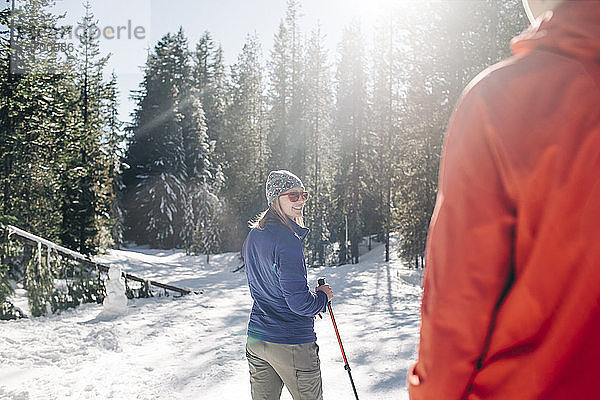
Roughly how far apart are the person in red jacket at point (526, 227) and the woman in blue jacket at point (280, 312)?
2117mm

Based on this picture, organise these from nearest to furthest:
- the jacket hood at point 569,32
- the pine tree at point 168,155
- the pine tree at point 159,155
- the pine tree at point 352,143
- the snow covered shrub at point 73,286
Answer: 1. the jacket hood at point 569,32
2. the snow covered shrub at point 73,286
3. the pine tree at point 352,143
4. the pine tree at point 168,155
5. the pine tree at point 159,155

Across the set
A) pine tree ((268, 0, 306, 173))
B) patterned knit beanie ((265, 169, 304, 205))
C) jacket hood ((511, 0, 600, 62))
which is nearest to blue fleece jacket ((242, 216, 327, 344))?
patterned knit beanie ((265, 169, 304, 205))

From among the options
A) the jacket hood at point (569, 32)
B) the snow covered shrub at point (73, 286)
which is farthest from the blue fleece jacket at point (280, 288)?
the snow covered shrub at point (73, 286)

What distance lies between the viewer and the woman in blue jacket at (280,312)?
9.87 feet

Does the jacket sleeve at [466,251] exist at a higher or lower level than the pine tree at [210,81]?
lower

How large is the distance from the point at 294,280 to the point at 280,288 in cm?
13

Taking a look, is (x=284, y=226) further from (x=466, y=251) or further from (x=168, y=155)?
(x=168, y=155)

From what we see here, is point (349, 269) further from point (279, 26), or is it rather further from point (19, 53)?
point (279, 26)

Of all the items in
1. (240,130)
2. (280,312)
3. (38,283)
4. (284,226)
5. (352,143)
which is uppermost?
(240,130)

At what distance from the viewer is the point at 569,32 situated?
0.82 metres

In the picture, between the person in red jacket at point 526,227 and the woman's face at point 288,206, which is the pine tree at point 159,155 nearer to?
the woman's face at point 288,206

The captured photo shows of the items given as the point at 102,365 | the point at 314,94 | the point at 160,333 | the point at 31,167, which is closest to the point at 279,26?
the point at 314,94


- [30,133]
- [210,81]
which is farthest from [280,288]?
[210,81]

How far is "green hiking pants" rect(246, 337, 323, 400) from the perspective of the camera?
10.0 feet
